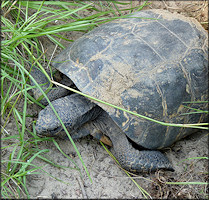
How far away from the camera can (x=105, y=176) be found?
282 centimetres

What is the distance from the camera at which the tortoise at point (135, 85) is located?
2.72m

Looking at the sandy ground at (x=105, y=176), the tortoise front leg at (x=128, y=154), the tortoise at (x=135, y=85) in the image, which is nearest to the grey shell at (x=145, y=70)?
the tortoise at (x=135, y=85)

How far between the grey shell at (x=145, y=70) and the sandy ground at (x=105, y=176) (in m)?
0.29

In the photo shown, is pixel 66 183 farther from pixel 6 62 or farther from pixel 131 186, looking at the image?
pixel 6 62

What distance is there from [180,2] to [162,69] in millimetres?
2017

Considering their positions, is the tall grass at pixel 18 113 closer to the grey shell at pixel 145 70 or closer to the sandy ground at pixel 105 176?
the sandy ground at pixel 105 176

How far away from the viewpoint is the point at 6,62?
110 inches

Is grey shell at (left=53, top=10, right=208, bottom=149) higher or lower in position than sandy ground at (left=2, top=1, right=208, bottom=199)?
higher

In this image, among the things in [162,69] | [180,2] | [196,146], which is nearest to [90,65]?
[162,69]

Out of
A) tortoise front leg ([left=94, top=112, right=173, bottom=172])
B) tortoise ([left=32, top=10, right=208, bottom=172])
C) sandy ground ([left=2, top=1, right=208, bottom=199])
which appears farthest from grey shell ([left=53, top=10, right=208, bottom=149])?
sandy ground ([left=2, top=1, right=208, bottom=199])

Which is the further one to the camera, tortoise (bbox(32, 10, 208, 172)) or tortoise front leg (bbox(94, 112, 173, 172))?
tortoise front leg (bbox(94, 112, 173, 172))

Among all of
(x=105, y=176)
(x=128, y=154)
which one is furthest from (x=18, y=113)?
(x=128, y=154)

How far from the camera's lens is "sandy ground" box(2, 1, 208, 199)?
260 centimetres

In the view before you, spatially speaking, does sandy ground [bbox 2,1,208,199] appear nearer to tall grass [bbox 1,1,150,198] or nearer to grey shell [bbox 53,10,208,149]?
tall grass [bbox 1,1,150,198]
